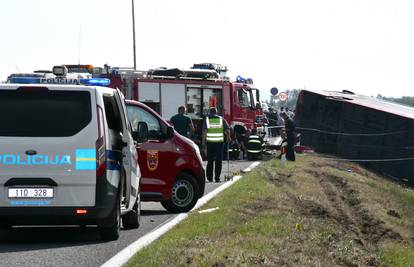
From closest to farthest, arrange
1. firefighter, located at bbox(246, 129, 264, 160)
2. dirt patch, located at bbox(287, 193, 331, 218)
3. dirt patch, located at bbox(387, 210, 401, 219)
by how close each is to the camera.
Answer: dirt patch, located at bbox(287, 193, 331, 218)
dirt patch, located at bbox(387, 210, 401, 219)
firefighter, located at bbox(246, 129, 264, 160)

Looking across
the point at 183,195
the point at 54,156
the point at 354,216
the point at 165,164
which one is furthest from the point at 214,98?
the point at 54,156

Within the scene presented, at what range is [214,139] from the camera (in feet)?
73.2

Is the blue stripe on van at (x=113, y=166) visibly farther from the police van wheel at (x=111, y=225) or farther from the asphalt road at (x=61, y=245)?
the asphalt road at (x=61, y=245)

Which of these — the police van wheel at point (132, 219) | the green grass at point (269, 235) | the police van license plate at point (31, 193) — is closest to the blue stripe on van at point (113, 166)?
the police van license plate at point (31, 193)

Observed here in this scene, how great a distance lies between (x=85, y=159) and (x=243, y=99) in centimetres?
2405

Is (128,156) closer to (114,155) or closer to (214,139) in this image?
(114,155)

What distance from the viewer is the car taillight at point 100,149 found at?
11094 millimetres

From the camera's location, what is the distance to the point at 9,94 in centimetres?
1116

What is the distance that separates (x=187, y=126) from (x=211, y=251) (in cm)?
1177

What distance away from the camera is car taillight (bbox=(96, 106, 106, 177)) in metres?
11.1

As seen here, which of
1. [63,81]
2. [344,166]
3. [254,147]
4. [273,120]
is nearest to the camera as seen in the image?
[63,81]

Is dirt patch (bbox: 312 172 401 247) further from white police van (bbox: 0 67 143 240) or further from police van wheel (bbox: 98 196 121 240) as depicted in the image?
white police van (bbox: 0 67 143 240)

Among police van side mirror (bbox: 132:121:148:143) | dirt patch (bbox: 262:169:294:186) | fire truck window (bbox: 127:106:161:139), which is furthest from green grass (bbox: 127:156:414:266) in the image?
fire truck window (bbox: 127:106:161:139)

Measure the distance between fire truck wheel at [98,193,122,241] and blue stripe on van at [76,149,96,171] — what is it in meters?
0.60
